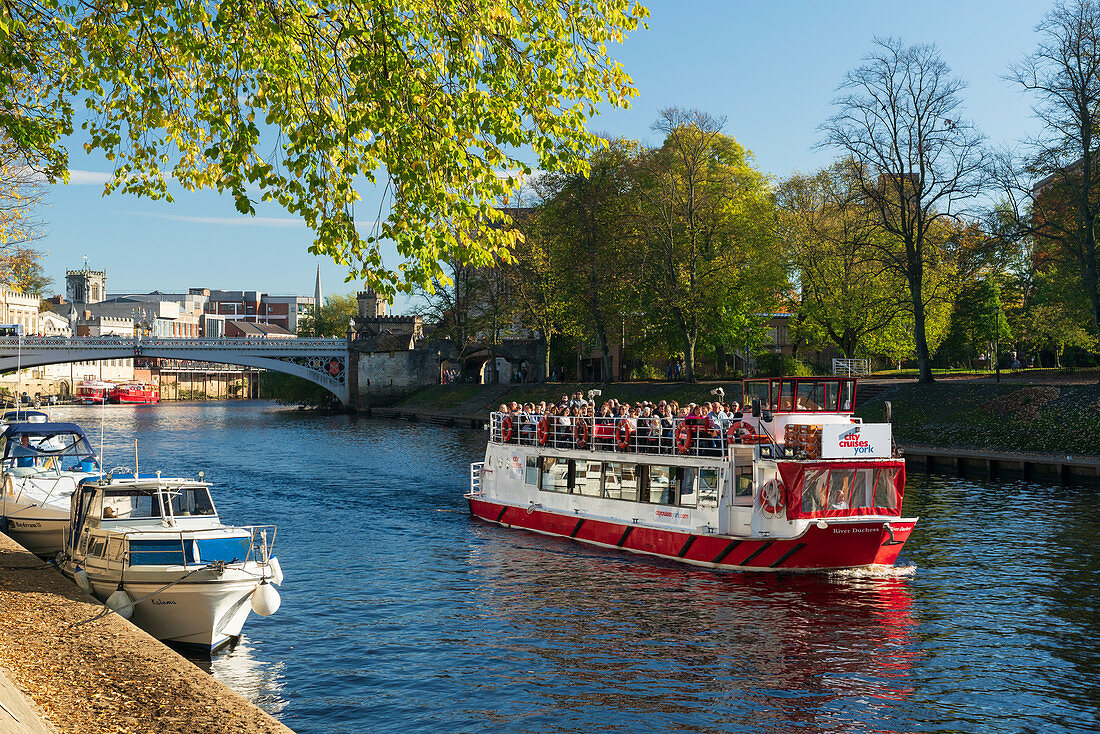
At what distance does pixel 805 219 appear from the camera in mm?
71688

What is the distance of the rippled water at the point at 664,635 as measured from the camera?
1611cm

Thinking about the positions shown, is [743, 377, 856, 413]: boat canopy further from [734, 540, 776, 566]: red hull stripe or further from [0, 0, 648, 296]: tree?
[0, 0, 648, 296]: tree

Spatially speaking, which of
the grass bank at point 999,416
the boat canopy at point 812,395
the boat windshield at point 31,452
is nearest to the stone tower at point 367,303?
the grass bank at point 999,416

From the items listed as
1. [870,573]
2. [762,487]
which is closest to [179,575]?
[762,487]

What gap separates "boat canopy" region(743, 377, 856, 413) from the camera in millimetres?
26812

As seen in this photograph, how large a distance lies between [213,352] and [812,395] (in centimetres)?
9057

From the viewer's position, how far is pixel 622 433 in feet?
98.8

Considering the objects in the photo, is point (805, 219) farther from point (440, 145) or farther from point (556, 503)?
point (440, 145)

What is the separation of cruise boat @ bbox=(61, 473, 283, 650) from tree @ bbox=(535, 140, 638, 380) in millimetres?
54064

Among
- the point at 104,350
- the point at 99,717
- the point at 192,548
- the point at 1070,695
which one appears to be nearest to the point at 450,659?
the point at 192,548

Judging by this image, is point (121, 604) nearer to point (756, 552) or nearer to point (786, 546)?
point (756, 552)

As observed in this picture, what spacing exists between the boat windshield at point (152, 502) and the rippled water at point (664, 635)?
9.46ft

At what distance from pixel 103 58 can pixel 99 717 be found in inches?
380

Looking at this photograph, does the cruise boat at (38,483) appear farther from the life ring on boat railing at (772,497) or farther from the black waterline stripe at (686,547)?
the life ring on boat railing at (772,497)
